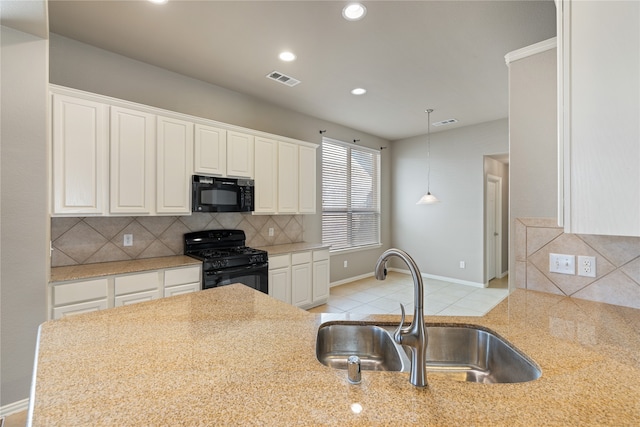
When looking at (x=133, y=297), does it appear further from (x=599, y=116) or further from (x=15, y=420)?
(x=599, y=116)

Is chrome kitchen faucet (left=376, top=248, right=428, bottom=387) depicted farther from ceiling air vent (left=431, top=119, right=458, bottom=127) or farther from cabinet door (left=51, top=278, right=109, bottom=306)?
ceiling air vent (left=431, top=119, right=458, bottom=127)

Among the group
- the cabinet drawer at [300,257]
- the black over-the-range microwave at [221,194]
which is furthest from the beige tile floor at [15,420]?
the cabinet drawer at [300,257]

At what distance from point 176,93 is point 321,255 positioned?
8.96 feet

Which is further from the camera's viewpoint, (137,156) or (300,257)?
(300,257)

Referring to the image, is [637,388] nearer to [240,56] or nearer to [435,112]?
[240,56]

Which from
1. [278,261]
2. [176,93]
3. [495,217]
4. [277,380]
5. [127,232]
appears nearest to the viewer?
[277,380]

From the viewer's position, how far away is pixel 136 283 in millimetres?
2502

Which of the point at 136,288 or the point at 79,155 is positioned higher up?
the point at 79,155

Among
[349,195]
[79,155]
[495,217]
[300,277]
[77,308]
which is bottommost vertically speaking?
[300,277]

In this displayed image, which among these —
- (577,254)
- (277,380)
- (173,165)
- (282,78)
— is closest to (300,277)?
(173,165)

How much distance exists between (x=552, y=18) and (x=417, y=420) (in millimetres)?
3108

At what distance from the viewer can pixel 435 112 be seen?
4605mm

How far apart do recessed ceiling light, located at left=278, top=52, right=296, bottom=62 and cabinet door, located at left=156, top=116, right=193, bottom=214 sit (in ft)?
3.91

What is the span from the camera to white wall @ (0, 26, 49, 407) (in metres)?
1.94
